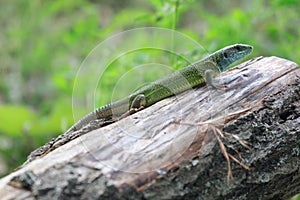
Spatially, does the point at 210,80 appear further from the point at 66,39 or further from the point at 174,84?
the point at 66,39

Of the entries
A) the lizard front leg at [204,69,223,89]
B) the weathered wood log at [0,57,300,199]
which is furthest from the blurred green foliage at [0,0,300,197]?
the weathered wood log at [0,57,300,199]

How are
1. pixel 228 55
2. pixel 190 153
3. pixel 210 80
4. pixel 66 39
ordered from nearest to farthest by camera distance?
pixel 190 153 → pixel 210 80 → pixel 228 55 → pixel 66 39

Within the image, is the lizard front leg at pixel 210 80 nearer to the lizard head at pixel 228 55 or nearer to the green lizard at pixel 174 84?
the green lizard at pixel 174 84

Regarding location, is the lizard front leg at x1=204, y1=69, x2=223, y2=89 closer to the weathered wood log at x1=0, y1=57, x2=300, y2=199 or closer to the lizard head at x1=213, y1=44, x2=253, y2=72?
the weathered wood log at x1=0, y1=57, x2=300, y2=199

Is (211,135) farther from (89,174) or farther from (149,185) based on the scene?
(89,174)

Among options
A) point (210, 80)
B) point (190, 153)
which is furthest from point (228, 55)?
point (190, 153)

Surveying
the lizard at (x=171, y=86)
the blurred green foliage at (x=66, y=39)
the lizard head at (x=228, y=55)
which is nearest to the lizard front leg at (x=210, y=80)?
the lizard at (x=171, y=86)

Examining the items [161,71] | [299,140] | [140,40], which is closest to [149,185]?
[299,140]
